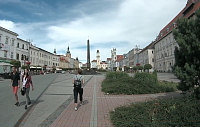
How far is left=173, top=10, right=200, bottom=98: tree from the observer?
411 cm

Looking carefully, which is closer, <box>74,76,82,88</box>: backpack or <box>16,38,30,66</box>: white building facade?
<box>74,76,82,88</box>: backpack

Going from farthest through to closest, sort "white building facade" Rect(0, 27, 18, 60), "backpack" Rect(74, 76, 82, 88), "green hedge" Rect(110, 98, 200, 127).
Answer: "white building facade" Rect(0, 27, 18, 60) < "backpack" Rect(74, 76, 82, 88) < "green hedge" Rect(110, 98, 200, 127)

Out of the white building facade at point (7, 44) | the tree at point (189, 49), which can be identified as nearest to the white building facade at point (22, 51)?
the white building facade at point (7, 44)

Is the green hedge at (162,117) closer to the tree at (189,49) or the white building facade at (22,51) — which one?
the tree at (189,49)

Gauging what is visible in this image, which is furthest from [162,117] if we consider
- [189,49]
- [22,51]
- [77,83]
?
[22,51]

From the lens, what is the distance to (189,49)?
411 centimetres

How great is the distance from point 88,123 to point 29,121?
6.63 ft

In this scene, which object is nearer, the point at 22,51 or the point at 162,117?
the point at 162,117

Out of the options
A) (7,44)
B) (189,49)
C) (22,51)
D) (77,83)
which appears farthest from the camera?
(22,51)

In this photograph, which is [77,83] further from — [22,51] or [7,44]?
[22,51]

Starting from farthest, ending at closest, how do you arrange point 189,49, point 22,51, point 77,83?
point 22,51
point 77,83
point 189,49

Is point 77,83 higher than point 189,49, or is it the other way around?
point 189,49

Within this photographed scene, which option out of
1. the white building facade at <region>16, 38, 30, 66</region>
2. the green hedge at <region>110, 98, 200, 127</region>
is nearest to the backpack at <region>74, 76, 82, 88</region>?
the green hedge at <region>110, 98, 200, 127</region>

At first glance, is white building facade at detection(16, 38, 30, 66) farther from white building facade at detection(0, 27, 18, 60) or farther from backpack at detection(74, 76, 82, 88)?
backpack at detection(74, 76, 82, 88)
